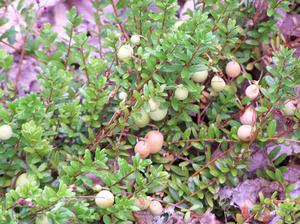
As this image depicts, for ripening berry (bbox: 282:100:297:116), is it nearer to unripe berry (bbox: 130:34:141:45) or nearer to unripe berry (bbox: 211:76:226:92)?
unripe berry (bbox: 211:76:226:92)

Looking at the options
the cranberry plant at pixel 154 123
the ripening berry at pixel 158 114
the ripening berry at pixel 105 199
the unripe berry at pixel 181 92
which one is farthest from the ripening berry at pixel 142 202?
the unripe berry at pixel 181 92

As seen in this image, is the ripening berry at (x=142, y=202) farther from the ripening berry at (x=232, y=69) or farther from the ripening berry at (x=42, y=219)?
the ripening berry at (x=232, y=69)

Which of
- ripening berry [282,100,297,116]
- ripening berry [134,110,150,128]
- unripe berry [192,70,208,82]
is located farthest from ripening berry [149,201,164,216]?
ripening berry [282,100,297,116]

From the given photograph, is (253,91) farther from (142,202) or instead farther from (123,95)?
(142,202)

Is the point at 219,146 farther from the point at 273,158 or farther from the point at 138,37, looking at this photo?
the point at 138,37

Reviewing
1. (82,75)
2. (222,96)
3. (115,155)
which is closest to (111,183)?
(115,155)

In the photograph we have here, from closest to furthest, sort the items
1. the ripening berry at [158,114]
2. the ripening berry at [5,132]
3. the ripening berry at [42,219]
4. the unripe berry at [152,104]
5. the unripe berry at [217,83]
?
the ripening berry at [42,219], the ripening berry at [5,132], the unripe berry at [152,104], the ripening berry at [158,114], the unripe berry at [217,83]
